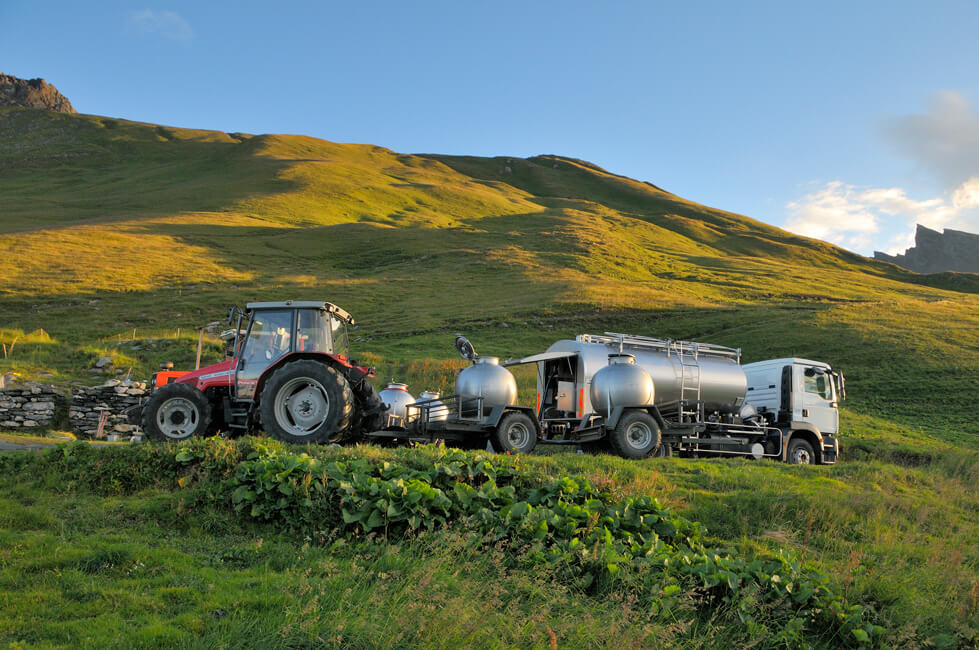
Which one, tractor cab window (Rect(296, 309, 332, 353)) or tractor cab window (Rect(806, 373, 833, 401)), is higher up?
tractor cab window (Rect(296, 309, 332, 353))

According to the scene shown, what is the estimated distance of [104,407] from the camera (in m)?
21.2

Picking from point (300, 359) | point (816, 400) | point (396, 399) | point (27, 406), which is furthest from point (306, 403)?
point (816, 400)

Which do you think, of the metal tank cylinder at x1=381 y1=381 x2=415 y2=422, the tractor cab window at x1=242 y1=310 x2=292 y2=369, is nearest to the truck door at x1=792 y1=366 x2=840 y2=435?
the metal tank cylinder at x1=381 y1=381 x2=415 y2=422

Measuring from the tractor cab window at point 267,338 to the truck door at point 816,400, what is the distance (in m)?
15.8

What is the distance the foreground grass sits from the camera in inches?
203

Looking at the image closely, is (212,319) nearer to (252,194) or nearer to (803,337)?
(803,337)

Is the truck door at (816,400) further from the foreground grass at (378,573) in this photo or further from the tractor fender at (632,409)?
the foreground grass at (378,573)

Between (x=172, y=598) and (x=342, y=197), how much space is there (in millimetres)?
121267

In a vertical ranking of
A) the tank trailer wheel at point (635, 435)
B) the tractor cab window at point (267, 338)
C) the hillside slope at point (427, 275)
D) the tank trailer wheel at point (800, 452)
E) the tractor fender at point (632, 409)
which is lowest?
the tank trailer wheel at point (800, 452)

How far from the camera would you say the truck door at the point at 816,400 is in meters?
20.4

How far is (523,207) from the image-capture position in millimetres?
151375

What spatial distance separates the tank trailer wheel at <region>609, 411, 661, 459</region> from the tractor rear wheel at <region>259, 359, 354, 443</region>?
7164mm

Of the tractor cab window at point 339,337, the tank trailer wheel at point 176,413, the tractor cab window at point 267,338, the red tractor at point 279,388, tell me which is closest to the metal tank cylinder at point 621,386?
the red tractor at point 279,388

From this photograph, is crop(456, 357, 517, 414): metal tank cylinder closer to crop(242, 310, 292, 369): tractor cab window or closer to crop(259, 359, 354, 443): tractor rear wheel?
crop(259, 359, 354, 443): tractor rear wheel
